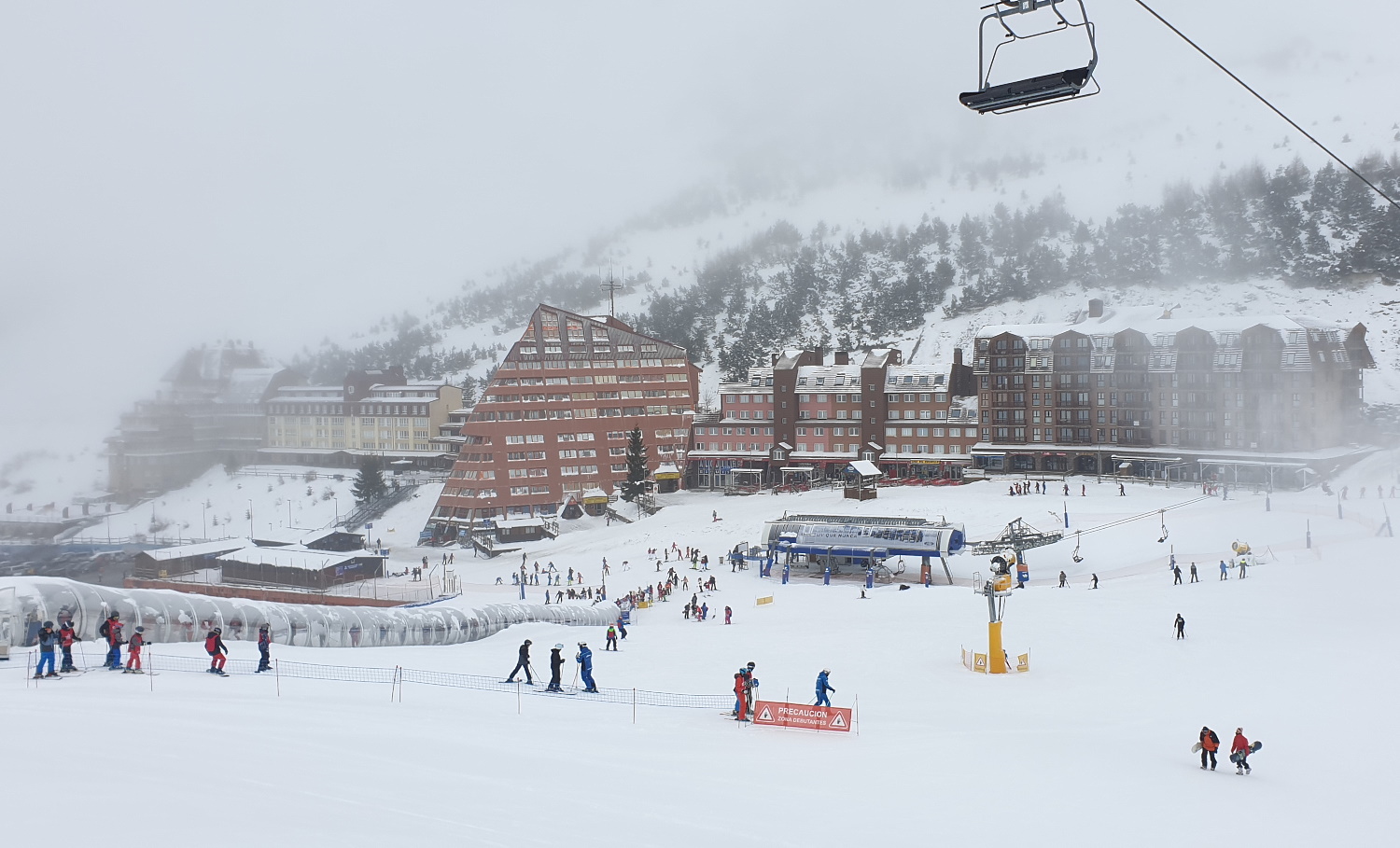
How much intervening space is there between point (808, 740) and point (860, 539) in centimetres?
2713

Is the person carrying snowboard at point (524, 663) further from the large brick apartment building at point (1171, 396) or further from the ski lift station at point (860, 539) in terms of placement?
the large brick apartment building at point (1171, 396)

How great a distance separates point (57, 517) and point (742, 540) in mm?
54620

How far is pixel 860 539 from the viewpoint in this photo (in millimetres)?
41750

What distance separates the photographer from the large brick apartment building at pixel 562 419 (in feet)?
226

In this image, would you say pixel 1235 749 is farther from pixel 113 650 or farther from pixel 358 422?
pixel 358 422

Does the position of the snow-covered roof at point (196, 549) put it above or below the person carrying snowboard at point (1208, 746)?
below

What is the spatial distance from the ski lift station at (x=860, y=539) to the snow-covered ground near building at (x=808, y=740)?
423 inches

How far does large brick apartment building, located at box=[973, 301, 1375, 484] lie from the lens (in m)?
55.2

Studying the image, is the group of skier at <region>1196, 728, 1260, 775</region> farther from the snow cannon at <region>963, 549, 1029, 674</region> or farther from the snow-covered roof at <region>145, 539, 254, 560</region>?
the snow-covered roof at <region>145, 539, 254, 560</region>

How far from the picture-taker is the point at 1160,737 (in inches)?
640

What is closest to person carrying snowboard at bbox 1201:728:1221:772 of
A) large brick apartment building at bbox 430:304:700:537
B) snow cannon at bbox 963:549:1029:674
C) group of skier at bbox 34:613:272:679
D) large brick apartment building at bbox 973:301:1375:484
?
snow cannon at bbox 963:549:1029:674

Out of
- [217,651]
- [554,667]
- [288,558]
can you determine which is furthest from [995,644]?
[288,558]

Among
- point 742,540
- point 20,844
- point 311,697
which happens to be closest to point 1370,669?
point 311,697

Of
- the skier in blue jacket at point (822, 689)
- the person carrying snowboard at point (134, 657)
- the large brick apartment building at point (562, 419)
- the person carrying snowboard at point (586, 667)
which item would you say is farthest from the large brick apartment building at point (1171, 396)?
the person carrying snowboard at point (134, 657)
